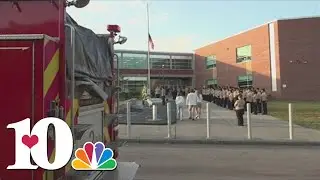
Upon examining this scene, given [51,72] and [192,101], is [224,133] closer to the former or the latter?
[192,101]

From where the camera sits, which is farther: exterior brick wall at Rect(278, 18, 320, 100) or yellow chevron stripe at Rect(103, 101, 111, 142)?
exterior brick wall at Rect(278, 18, 320, 100)

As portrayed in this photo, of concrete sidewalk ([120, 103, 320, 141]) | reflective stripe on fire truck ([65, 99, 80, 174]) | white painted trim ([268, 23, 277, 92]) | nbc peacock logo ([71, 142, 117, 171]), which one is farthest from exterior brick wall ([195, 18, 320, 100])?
nbc peacock logo ([71, 142, 117, 171])

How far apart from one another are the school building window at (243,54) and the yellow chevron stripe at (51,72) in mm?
70351

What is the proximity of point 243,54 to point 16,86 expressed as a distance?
7332 centimetres

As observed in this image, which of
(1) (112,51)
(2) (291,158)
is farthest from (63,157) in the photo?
(2) (291,158)

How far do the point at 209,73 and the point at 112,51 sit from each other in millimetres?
84036

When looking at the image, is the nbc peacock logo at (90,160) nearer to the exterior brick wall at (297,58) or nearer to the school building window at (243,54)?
the exterior brick wall at (297,58)

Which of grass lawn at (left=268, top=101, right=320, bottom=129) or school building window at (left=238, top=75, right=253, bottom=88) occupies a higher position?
school building window at (left=238, top=75, right=253, bottom=88)

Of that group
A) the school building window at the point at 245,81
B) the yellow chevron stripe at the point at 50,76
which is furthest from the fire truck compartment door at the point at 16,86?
the school building window at the point at 245,81

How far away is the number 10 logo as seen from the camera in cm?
360

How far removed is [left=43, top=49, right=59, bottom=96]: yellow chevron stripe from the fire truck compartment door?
98 millimetres

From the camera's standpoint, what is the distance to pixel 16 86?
3674mm

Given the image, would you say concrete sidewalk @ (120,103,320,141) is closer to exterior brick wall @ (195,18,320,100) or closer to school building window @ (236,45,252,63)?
exterior brick wall @ (195,18,320,100)

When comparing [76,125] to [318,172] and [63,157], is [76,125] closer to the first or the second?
[63,157]
